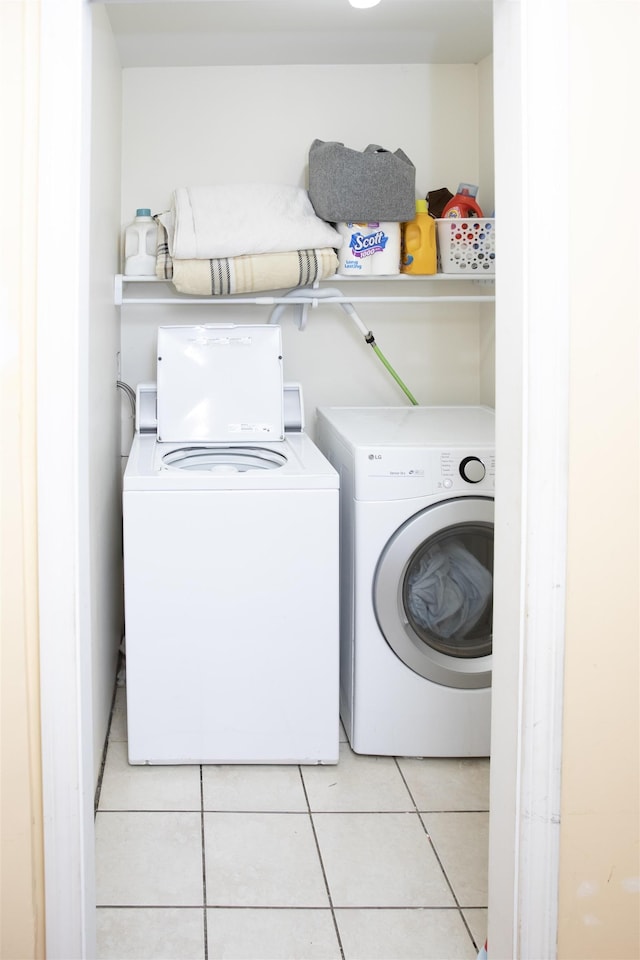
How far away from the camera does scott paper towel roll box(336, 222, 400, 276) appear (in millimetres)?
2959

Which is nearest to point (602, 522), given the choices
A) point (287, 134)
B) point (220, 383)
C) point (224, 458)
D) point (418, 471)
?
point (418, 471)

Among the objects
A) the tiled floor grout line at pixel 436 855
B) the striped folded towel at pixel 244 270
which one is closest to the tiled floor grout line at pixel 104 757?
the tiled floor grout line at pixel 436 855

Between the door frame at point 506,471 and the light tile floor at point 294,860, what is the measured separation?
31 cm

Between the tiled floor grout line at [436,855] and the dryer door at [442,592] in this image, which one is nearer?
the tiled floor grout line at [436,855]

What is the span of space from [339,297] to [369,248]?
0.21 m

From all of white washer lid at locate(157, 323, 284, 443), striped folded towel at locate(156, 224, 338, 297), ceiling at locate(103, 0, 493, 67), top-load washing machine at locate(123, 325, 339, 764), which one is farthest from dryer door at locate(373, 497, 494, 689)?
ceiling at locate(103, 0, 493, 67)

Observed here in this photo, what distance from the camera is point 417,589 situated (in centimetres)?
255

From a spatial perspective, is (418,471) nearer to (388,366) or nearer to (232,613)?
(232,613)

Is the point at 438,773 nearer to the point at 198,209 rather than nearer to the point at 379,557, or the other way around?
the point at 379,557

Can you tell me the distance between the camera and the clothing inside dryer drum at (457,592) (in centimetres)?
255

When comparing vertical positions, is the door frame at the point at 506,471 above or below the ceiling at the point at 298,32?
below

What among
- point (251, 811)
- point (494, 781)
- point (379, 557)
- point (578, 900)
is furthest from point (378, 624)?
point (578, 900)

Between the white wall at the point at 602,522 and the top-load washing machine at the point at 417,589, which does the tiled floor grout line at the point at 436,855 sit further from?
the white wall at the point at 602,522

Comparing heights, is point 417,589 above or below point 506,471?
below
